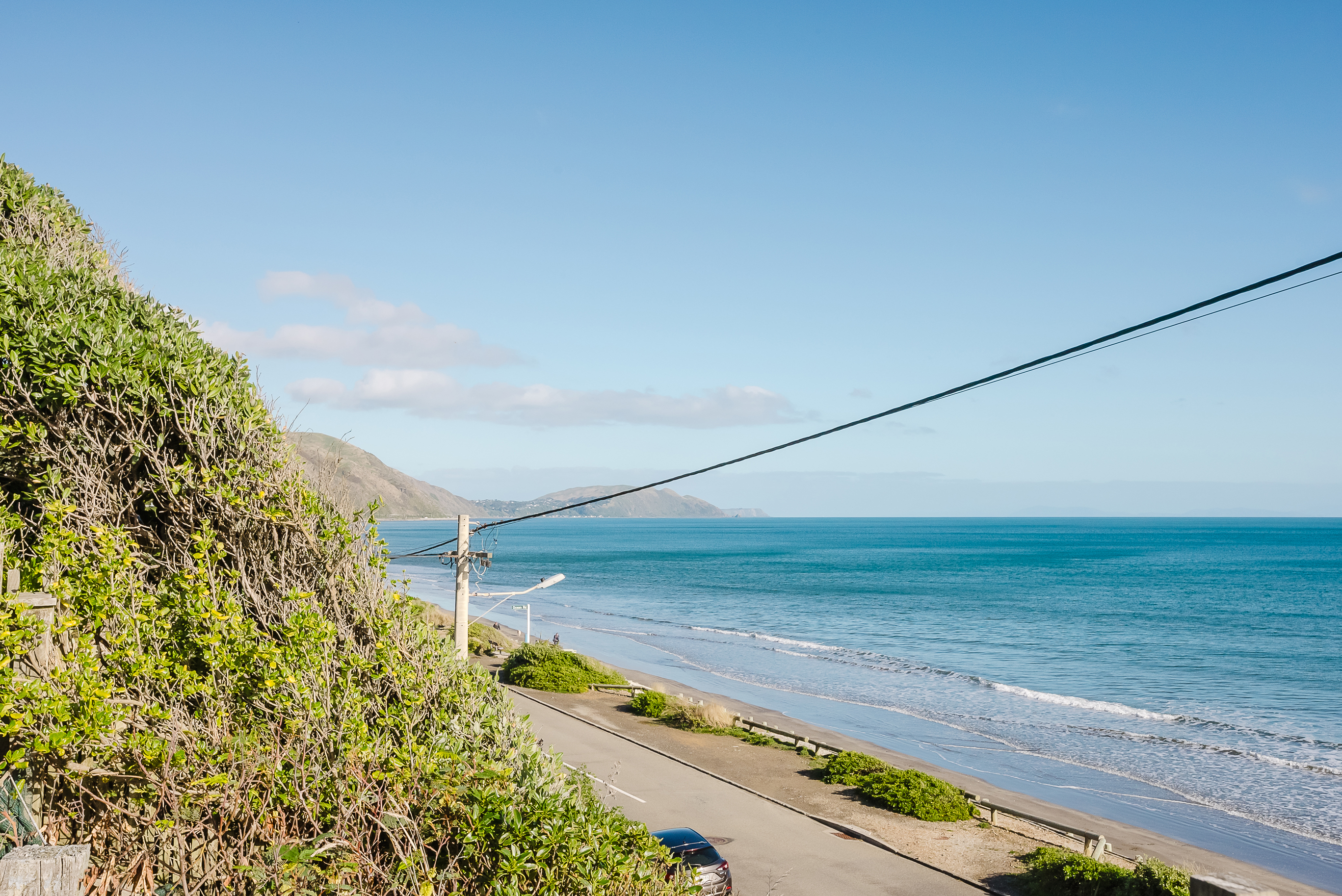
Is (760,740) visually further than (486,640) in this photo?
No

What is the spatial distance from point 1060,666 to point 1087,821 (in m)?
26.8

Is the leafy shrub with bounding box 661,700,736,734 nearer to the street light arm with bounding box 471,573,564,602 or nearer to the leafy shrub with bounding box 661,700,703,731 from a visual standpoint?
the leafy shrub with bounding box 661,700,703,731

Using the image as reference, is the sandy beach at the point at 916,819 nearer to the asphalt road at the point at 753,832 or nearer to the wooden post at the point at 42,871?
the asphalt road at the point at 753,832

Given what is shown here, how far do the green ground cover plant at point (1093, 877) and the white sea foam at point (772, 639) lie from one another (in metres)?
38.6

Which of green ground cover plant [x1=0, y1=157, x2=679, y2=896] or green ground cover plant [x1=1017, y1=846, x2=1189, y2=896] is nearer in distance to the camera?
green ground cover plant [x1=0, y1=157, x2=679, y2=896]

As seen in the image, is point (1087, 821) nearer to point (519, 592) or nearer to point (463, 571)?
point (519, 592)

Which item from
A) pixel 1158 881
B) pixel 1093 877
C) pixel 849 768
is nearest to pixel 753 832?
pixel 849 768

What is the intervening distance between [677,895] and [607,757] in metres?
17.9

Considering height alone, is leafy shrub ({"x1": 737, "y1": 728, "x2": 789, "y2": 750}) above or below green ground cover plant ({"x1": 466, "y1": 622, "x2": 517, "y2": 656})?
above

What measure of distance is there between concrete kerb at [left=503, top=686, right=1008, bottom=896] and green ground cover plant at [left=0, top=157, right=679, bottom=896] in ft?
38.0

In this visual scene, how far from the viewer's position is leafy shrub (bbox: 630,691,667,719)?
29062mm

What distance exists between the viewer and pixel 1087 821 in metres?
22.9

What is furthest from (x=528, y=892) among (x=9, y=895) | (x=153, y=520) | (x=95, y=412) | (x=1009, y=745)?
(x=1009, y=745)

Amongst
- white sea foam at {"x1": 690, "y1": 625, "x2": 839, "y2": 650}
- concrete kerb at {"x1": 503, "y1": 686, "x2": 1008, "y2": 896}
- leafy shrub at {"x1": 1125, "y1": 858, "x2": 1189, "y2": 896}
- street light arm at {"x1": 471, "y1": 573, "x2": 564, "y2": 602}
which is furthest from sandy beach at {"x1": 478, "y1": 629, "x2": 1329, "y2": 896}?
white sea foam at {"x1": 690, "y1": 625, "x2": 839, "y2": 650}
